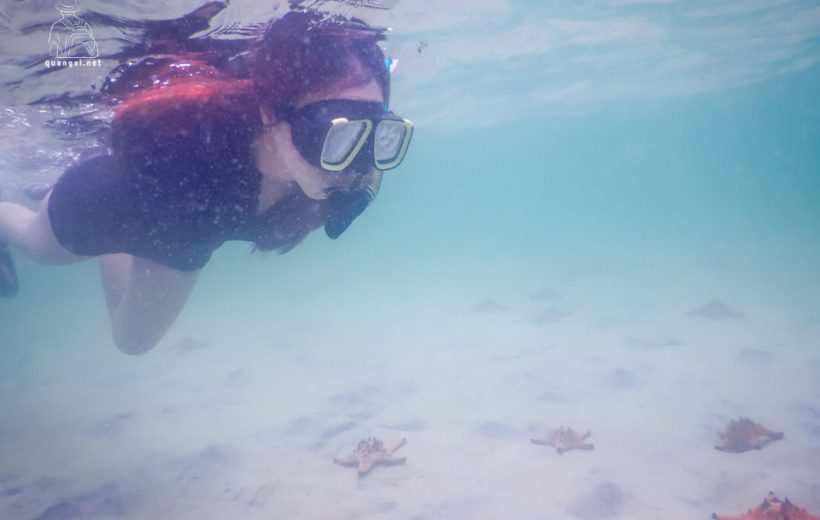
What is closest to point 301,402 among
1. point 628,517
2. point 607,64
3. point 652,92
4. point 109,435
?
point 109,435

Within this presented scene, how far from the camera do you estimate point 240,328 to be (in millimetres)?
21812

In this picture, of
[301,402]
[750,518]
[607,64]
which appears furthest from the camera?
[607,64]

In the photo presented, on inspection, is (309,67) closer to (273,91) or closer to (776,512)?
(273,91)

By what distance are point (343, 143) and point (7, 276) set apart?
6847mm

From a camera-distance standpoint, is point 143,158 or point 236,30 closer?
point 143,158

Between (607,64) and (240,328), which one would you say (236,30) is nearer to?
(240,328)

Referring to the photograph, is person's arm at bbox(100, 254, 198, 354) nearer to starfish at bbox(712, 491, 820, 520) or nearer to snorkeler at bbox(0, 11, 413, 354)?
snorkeler at bbox(0, 11, 413, 354)

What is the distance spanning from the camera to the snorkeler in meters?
3.36

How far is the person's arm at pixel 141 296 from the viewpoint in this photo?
4.91 m

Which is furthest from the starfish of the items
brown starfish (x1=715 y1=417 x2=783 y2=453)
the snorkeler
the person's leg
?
the person's leg

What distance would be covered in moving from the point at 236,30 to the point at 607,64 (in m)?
27.0

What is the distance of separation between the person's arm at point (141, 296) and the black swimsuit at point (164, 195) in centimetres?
54

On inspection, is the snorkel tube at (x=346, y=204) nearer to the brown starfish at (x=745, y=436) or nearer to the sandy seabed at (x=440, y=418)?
the sandy seabed at (x=440, y=418)

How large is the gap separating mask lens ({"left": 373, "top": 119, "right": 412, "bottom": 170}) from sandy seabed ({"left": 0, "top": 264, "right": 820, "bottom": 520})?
493cm
